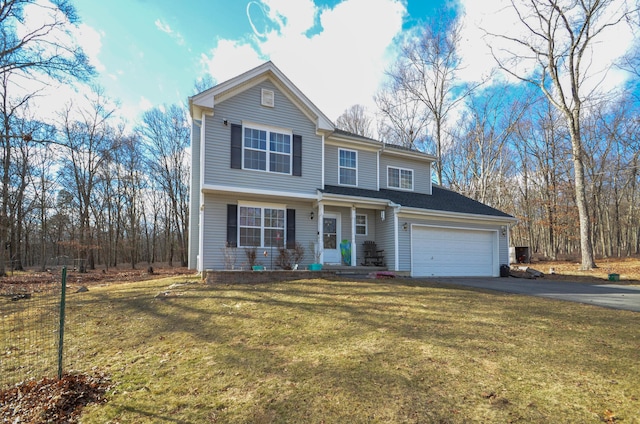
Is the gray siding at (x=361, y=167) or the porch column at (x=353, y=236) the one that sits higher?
the gray siding at (x=361, y=167)

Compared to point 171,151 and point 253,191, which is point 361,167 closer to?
point 253,191

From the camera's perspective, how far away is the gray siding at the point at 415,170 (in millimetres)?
15219

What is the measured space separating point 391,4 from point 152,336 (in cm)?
1700

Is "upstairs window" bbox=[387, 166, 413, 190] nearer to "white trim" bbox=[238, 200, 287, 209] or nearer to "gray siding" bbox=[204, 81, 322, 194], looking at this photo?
"gray siding" bbox=[204, 81, 322, 194]

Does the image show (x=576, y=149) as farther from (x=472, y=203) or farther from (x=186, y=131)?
(x=186, y=131)

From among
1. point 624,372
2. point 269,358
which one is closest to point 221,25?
point 269,358

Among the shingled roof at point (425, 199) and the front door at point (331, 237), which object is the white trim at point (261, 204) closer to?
the shingled roof at point (425, 199)

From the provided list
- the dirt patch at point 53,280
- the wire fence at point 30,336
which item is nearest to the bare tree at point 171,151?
the dirt patch at point 53,280

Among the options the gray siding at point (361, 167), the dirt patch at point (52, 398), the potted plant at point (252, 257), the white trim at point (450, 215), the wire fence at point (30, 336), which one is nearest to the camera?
the dirt patch at point (52, 398)

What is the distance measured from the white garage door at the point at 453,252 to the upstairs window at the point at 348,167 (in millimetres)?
3320

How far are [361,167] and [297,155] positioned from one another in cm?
333

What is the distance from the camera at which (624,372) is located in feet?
12.3

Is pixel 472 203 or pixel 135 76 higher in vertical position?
pixel 135 76

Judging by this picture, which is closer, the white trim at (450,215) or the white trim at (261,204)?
the white trim at (261,204)
